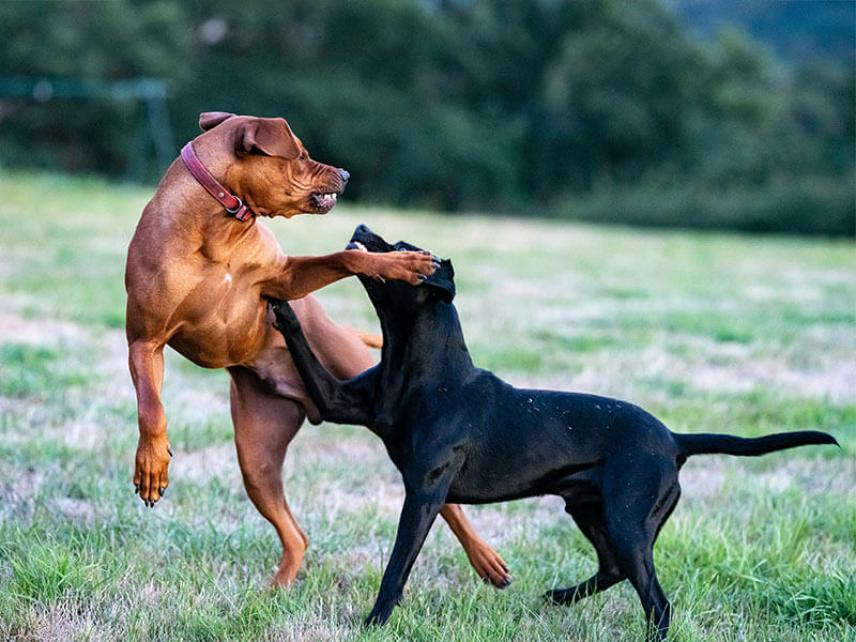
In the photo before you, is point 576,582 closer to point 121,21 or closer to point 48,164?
point 48,164

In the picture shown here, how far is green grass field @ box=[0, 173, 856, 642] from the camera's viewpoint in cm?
328

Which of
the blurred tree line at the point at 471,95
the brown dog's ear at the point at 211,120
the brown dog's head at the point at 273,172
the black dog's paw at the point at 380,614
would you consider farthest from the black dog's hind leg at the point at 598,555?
the blurred tree line at the point at 471,95

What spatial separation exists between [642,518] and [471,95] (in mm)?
45828

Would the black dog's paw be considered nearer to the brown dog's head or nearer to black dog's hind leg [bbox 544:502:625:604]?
black dog's hind leg [bbox 544:502:625:604]

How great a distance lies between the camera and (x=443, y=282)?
10.9ft

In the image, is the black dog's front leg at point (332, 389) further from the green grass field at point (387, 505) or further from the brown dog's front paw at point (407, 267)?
the green grass field at point (387, 505)

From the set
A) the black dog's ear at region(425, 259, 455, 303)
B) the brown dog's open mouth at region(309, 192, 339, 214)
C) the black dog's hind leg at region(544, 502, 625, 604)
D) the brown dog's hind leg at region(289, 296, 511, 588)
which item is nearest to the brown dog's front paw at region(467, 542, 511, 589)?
the brown dog's hind leg at region(289, 296, 511, 588)

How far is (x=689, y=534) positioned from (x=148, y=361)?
6.72 feet

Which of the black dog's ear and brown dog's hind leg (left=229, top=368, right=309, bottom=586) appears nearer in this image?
the black dog's ear

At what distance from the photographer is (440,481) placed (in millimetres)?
3197

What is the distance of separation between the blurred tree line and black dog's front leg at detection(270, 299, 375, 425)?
101 ft

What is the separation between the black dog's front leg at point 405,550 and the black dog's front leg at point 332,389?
15.6 inches

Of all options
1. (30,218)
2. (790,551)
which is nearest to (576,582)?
(790,551)

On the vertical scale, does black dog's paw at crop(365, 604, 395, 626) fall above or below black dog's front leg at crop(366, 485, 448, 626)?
below
